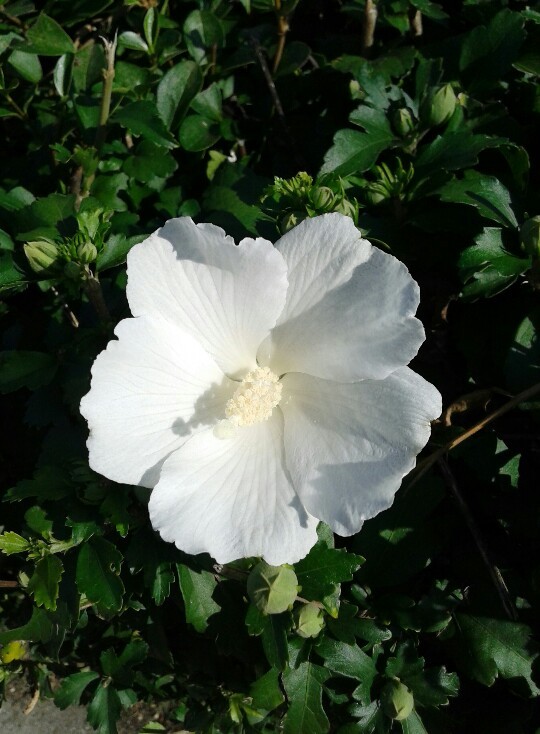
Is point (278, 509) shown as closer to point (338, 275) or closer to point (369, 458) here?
point (369, 458)

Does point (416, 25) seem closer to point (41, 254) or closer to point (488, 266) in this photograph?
point (488, 266)

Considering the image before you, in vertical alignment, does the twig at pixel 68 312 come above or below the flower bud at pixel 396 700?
above

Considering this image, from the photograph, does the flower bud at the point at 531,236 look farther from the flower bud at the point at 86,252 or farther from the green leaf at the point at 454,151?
the flower bud at the point at 86,252

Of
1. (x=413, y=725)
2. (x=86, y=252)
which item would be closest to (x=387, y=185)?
(x=86, y=252)

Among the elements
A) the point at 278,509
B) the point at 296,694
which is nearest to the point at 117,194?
the point at 278,509

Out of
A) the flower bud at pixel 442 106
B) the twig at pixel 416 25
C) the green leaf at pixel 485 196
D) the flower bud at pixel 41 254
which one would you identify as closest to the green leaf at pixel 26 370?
the flower bud at pixel 41 254
